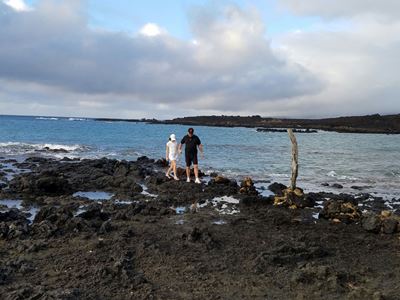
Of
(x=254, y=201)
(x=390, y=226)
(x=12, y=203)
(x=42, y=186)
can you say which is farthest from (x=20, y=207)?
(x=390, y=226)

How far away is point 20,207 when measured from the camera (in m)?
13.3

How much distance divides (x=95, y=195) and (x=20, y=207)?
3.02 metres

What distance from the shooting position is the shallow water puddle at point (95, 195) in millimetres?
15208

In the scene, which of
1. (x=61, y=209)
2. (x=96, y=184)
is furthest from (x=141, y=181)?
(x=61, y=209)

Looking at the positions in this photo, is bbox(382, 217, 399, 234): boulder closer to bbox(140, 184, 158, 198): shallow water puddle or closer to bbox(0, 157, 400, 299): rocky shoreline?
bbox(0, 157, 400, 299): rocky shoreline

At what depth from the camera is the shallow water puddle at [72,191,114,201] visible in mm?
15208

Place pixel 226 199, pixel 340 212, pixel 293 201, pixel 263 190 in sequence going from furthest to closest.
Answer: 1. pixel 263 190
2. pixel 226 199
3. pixel 293 201
4. pixel 340 212

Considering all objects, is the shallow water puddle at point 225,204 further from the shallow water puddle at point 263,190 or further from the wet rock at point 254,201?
the shallow water puddle at point 263,190

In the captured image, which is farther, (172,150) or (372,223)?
(172,150)

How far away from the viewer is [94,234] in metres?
9.65

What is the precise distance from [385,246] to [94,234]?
6.34 metres

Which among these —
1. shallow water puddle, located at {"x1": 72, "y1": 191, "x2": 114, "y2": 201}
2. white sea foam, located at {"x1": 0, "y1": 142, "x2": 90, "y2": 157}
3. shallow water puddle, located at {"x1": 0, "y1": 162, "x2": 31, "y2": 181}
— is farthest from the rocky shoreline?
white sea foam, located at {"x1": 0, "y1": 142, "x2": 90, "y2": 157}

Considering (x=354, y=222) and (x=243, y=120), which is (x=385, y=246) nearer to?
(x=354, y=222)

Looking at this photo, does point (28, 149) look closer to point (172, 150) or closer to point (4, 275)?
point (172, 150)
